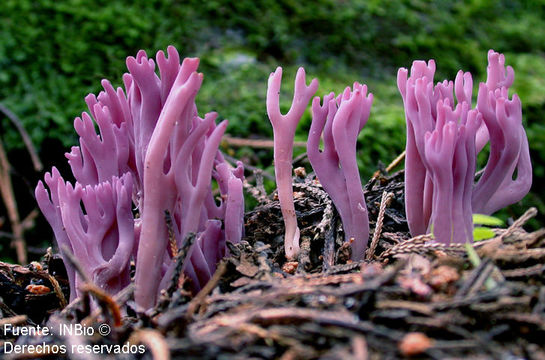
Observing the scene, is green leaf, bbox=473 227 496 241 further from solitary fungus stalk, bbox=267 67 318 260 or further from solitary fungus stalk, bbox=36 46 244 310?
solitary fungus stalk, bbox=36 46 244 310

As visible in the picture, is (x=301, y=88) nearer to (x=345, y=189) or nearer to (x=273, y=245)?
(x=345, y=189)

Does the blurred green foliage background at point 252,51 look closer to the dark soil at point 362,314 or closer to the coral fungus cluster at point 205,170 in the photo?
the coral fungus cluster at point 205,170

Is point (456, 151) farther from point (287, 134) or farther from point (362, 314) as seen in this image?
point (362, 314)

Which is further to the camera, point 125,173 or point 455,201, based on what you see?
point 125,173

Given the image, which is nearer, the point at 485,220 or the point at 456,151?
the point at 485,220

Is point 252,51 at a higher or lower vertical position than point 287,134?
higher

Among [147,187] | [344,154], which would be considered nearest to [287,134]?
[344,154]

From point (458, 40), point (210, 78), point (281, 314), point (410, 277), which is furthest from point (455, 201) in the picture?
point (458, 40)

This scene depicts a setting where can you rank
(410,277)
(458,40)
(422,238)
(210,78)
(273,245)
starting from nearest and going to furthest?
(410,277), (422,238), (273,245), (210,78), (458,40)
